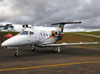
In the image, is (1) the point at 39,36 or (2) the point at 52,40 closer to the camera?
(1) the point at 39,36

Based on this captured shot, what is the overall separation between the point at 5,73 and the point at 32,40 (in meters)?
9.61

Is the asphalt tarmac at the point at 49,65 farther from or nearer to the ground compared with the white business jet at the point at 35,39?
nearer to the ground

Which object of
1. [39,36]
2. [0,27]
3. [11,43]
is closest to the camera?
[11,43]

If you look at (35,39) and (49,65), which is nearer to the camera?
(49,65)

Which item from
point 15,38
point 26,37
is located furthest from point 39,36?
point 15,38

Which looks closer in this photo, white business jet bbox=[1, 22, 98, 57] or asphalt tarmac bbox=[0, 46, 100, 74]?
asphalt tarmac bbox=[0, 46, 100, 74]

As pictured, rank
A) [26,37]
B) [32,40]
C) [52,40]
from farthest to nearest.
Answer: [52,40]
[32,40]
[26,37]

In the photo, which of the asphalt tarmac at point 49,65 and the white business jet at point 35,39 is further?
the white business jet at point 35,39

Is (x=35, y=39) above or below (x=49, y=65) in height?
above

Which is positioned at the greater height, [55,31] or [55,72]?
[55,31]

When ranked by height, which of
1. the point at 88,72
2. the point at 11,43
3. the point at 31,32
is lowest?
the point at 88,72

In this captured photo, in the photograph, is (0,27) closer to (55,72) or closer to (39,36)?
(39,36)

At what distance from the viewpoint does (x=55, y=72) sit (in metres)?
7.22

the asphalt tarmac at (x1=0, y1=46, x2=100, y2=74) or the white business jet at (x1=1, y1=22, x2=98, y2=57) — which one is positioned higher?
the white business jet at (x1=1, y1=22, x2=98, y2=57)
